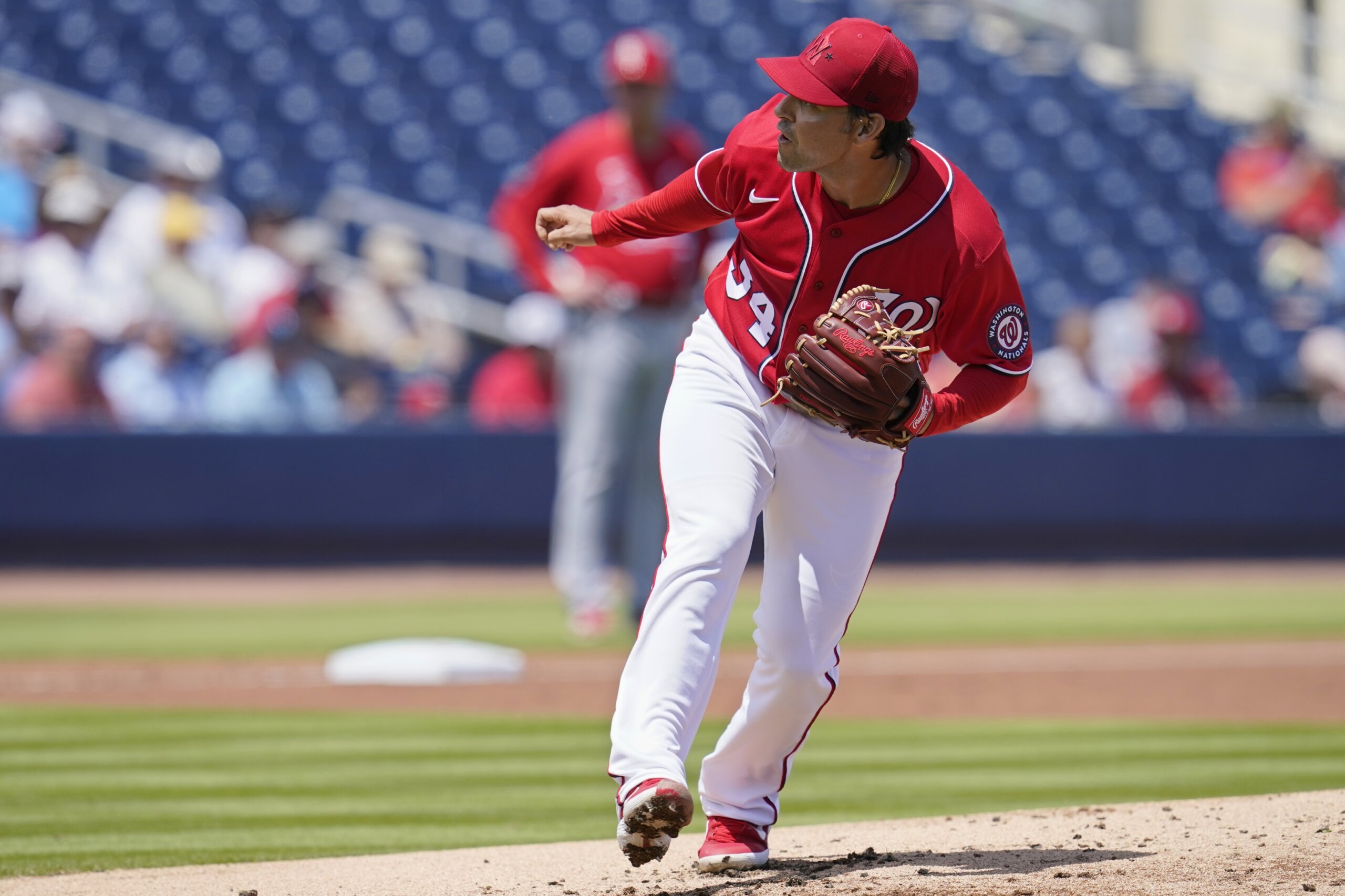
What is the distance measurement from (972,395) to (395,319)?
8.13 m

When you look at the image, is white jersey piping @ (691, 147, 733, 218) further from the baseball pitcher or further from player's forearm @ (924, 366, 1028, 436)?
player's forearm @ (924, 366, 1028, 436)

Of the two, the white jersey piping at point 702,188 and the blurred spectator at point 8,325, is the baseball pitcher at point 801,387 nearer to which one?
the white jersey piping at point 702,188

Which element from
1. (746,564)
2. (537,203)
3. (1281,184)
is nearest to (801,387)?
(746,564)

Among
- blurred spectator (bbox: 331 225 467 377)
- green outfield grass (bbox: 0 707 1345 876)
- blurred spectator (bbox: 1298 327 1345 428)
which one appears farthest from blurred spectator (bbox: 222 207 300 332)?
blurred spectator (bbox: 1298 327 1345 428)

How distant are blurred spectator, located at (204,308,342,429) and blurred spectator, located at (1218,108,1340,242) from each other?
839 centimetres

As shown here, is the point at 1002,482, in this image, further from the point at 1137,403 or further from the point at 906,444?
the point at 906,444

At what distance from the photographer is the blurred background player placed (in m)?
6.95

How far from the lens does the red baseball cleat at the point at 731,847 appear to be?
3.35 metres

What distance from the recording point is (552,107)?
46.0 feet

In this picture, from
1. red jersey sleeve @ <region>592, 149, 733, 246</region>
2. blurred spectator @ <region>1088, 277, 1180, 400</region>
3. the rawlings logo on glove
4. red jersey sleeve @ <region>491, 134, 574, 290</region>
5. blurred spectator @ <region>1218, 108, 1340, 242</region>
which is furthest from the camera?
blurred spectator @ <region>1218, 108, 1340, 242</region>

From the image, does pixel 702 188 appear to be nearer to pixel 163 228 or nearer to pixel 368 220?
pixel 163 228

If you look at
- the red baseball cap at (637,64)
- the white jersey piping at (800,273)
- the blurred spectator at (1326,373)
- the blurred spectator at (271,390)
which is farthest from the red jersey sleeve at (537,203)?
the blurred spectator at (1326,373)

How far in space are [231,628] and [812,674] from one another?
17.8ft

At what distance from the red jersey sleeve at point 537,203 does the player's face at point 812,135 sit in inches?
156
